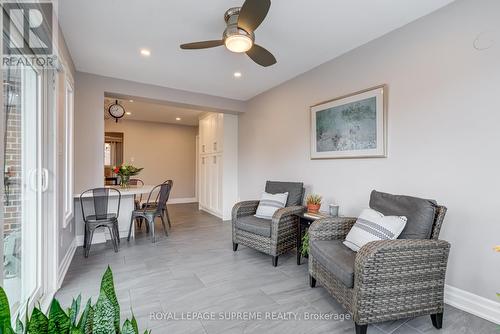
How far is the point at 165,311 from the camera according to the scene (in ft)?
6.46

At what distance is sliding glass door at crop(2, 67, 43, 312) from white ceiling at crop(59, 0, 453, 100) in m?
0.81

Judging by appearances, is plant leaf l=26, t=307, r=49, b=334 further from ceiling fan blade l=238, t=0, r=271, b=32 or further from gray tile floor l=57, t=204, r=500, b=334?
ceiling fan blade l=238, t=0, r=271, b=32

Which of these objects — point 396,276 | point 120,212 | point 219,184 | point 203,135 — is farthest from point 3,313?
point 203,135

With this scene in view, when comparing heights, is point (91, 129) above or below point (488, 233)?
above

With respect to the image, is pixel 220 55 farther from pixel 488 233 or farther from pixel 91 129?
pixel 488 233

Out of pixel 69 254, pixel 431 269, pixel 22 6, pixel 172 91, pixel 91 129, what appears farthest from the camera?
pixel 172 91

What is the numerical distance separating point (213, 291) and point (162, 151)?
5957 millimetres

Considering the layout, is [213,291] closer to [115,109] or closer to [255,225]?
[255,225]

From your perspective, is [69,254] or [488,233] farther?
[69,254]

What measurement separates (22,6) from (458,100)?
10.6 feet

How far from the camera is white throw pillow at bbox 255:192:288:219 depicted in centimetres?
327

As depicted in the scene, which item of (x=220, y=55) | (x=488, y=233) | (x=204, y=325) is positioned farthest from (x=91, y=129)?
(x=488, y=233)

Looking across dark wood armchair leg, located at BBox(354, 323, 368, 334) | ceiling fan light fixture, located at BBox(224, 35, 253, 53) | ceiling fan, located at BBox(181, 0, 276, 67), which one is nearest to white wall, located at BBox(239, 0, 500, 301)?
dark wood armchair leg, located at BBox(354, 323, 368, 334)

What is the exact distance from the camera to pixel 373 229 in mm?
1953
